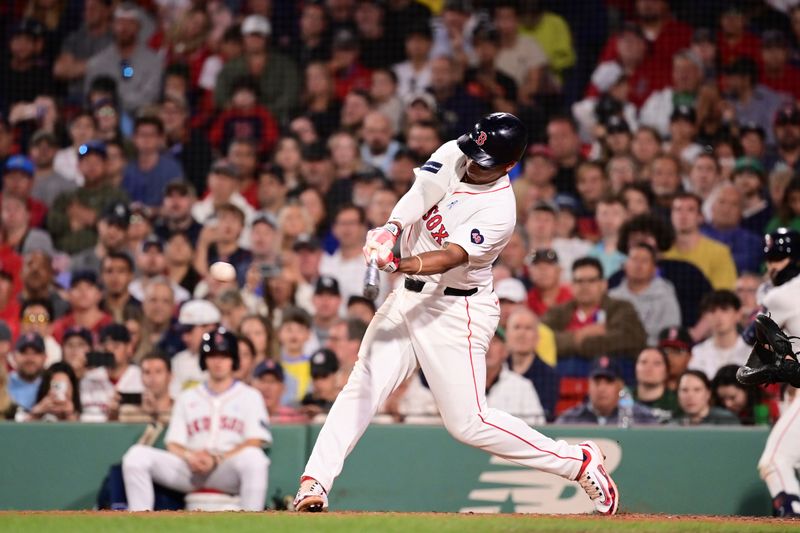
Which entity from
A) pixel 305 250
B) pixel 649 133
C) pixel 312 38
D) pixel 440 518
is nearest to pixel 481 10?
pixel 312 38

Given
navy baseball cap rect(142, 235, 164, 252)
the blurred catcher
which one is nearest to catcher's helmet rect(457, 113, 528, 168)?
the blurred catcher

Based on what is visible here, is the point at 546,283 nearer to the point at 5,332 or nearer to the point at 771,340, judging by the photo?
the point at 771,340

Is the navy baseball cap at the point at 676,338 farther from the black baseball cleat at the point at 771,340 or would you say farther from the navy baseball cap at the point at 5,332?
the navy baseball cap at the point at 5,332

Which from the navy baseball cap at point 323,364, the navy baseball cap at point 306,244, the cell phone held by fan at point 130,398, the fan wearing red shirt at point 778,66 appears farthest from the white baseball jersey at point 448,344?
the fan wearing red shirt at point 778,66

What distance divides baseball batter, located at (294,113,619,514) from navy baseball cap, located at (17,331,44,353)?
10.1 feet

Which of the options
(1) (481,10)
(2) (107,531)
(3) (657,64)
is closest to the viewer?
(2) (107,531)

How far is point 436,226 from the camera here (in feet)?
15.4

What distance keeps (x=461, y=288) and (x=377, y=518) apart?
3.07ft

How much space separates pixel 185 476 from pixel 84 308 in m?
2.08

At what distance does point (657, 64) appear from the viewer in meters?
9.16

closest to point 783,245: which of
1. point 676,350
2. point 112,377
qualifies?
point 676,350

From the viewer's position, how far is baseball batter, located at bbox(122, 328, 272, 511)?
19.9 ft

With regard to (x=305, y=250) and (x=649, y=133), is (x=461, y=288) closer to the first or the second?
(x=305, y=250)

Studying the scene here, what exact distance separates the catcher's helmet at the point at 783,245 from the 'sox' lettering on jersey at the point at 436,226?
71.3 inches
